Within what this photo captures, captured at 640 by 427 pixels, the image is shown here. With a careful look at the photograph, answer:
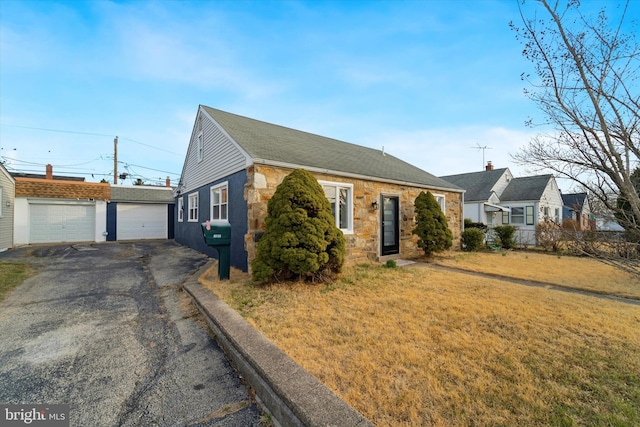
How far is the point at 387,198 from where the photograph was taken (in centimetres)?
912

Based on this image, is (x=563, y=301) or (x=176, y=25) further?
(x=176, y=25)

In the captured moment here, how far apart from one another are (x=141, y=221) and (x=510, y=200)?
24057 millimetres

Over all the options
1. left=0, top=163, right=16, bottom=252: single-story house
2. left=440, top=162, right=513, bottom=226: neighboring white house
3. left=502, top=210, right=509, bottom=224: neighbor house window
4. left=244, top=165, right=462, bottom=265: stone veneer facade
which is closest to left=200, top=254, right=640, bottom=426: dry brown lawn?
left=244, top=165, right=462, bottom=265: stone veneer facade

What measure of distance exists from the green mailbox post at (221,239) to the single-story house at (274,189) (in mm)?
514

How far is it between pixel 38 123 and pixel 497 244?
105 feet

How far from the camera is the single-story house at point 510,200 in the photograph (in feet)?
55.2

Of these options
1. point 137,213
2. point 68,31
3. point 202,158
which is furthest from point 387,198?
point 137,213

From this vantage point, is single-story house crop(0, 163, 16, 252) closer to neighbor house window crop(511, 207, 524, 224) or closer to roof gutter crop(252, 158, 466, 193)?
roof gutter crop(252, 158, 466, 193)

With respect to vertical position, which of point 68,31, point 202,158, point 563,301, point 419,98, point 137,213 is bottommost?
point 563,301

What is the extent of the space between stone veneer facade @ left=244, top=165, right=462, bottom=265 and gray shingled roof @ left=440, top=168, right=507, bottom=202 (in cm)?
709

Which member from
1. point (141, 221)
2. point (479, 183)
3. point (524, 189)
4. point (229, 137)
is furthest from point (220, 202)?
point (524, 189)

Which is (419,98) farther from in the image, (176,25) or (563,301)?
(176,25)

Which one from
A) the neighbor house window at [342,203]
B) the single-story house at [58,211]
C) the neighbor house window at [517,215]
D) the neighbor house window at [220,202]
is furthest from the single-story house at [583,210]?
the single-story house at [58,211]

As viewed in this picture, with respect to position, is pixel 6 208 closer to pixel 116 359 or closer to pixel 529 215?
pixel 116 359
